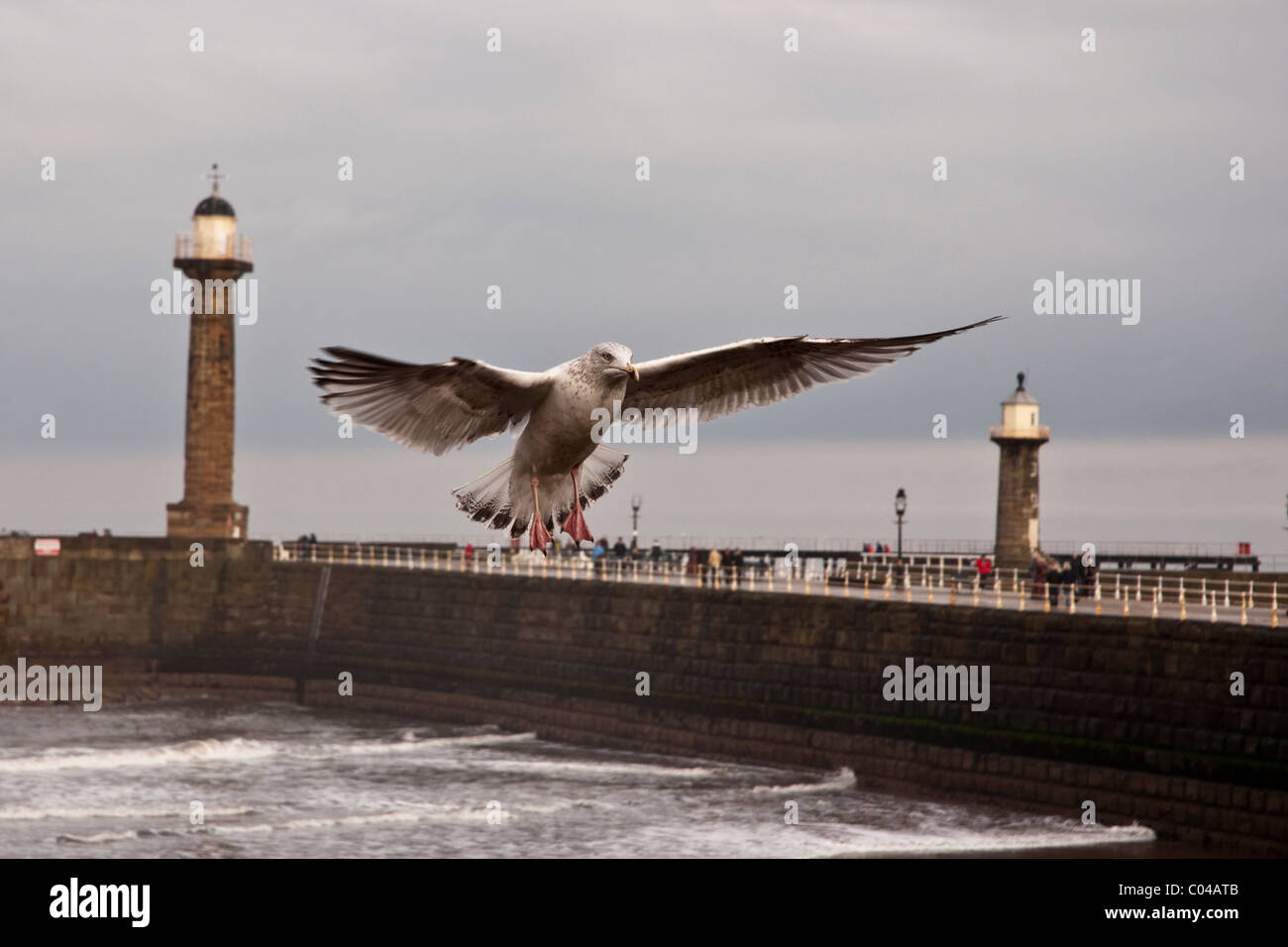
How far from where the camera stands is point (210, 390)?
58906mm

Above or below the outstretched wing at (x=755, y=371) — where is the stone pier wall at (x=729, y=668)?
below

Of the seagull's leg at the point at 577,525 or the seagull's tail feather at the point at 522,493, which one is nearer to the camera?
the seagull's leg at the point at 577,525

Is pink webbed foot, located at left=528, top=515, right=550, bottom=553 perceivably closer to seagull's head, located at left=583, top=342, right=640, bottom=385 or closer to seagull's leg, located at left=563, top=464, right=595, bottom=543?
seagull's leg, located at left=563, top=464, right=595, bottom=543

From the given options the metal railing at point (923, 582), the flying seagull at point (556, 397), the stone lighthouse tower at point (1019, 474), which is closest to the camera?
the flying seagull at point (556, 397)

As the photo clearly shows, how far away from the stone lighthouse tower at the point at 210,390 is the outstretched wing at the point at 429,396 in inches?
1999

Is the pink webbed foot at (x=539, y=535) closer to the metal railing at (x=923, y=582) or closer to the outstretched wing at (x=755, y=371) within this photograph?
the outstretched wing at (x=755, y=371)

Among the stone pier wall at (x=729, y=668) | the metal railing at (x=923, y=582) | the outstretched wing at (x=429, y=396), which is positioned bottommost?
the stone pier wall at (x=729, y=668)

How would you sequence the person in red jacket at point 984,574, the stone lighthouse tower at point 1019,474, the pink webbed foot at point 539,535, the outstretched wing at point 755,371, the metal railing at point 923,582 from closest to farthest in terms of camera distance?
the pink webbed foot at point 539,535 < the outstretched wing at point 755,371 < the metal railing at point 923,582 < the person in red jacket at point 984,574 < the stone lighthouse tower at point 1019,474

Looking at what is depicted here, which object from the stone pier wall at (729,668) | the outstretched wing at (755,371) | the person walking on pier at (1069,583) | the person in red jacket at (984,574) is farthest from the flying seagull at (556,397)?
the person in red jacket at (984,574)

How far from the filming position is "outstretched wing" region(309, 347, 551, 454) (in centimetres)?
898

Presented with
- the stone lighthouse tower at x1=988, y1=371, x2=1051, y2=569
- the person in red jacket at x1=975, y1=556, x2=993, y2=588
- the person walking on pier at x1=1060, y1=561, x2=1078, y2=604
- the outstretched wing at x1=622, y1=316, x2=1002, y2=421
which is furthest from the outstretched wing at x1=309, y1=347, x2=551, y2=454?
the stone lighthouse tower at x1=988, y1=371, x2=1051, y2=569

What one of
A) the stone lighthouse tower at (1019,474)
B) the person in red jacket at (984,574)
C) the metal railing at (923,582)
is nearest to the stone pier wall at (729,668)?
the metal railing at (923,582)

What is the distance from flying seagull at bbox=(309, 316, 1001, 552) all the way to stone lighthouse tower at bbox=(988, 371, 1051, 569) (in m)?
47.9

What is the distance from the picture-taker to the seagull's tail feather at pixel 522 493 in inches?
365
